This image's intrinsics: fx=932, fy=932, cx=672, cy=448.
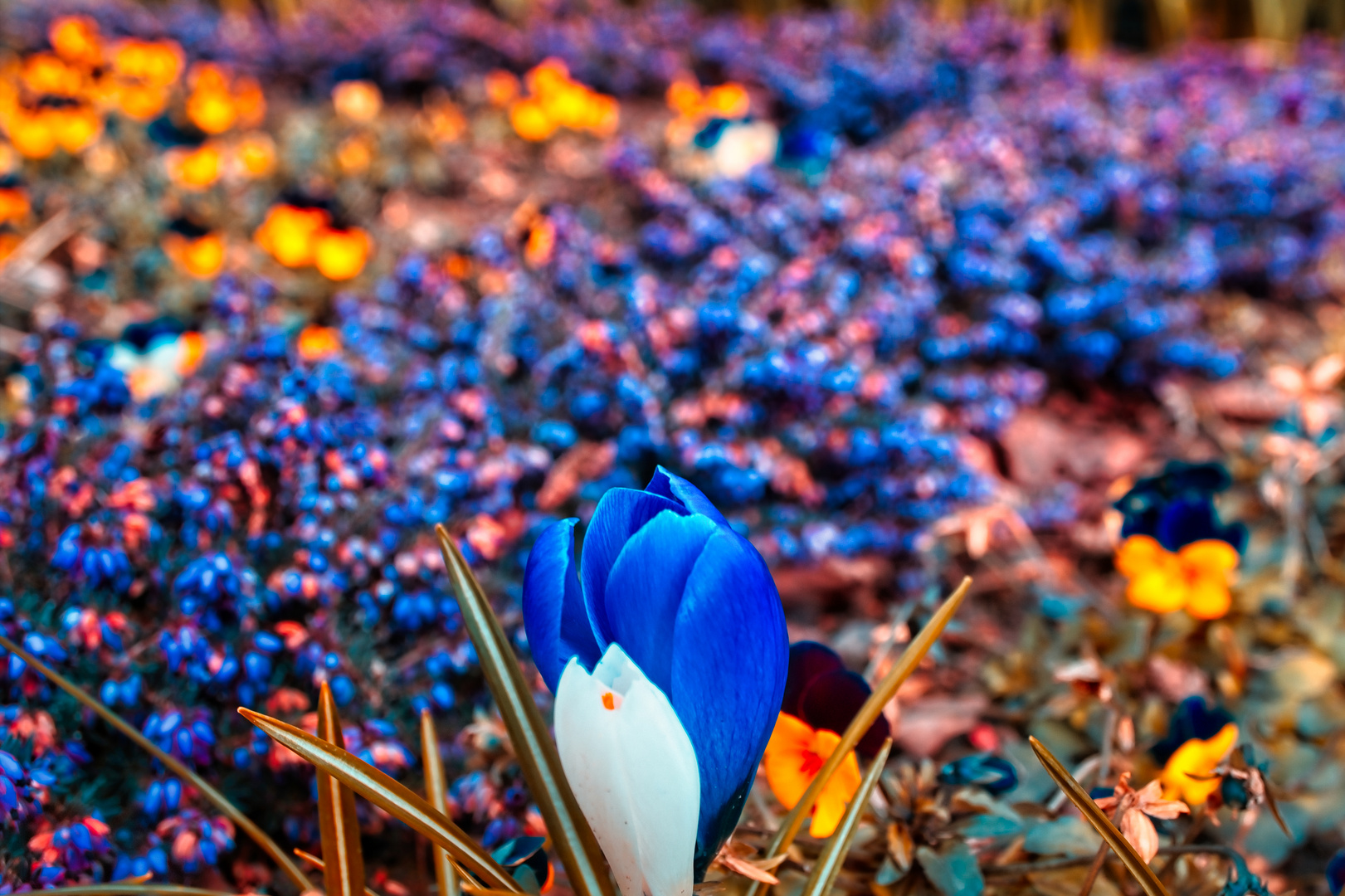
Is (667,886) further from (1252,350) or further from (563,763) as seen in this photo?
(1252,350)

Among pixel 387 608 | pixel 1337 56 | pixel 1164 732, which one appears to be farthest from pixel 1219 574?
pixel 1337 56

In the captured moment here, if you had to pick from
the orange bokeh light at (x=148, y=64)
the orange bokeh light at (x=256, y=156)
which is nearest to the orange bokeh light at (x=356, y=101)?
the orange bokeh light at (x=256, y=156)

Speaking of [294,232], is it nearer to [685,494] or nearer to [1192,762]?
[685,494]

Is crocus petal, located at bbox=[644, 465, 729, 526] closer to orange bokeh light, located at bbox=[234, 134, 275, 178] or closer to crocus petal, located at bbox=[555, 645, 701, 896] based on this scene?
crocus petal, located at bbox=[555, 645, 701, 896]

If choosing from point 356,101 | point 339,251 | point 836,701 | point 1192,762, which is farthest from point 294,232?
point 1192,762

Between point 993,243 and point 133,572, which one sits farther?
point 993,243

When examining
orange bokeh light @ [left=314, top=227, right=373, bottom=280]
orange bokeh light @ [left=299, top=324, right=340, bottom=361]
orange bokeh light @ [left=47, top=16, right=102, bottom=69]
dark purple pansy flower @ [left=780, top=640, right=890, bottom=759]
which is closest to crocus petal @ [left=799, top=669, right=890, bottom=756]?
dark purple pansy flower @ [left=780, top=640, right=890, bottom=759]
